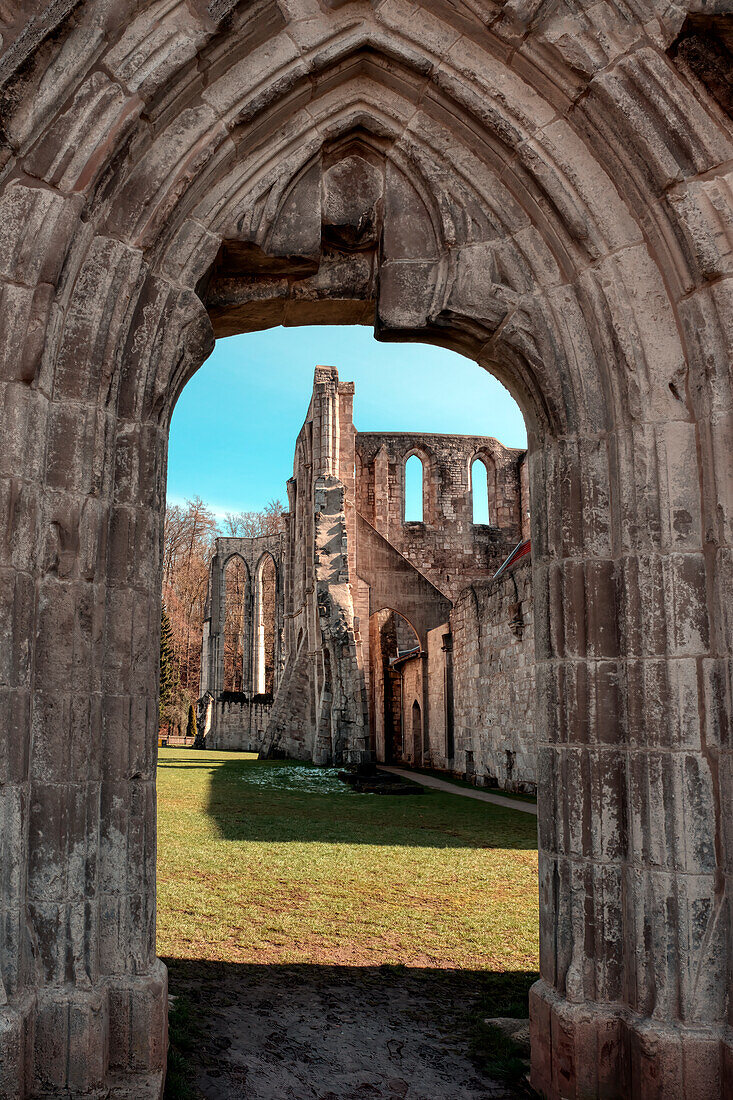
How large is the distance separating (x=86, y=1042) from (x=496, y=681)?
469 inches

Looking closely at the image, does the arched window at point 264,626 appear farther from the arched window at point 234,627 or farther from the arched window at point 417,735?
the arched window at point 417,735

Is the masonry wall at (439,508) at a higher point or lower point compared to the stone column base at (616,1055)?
higher

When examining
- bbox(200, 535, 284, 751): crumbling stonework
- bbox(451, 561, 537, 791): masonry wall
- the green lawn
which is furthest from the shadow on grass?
bbox(200, 535, 284, 751): crumbling stonework

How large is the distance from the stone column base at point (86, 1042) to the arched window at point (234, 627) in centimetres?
3408

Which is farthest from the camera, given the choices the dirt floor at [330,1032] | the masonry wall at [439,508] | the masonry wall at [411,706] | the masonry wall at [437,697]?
the masonry wall at [439,508]

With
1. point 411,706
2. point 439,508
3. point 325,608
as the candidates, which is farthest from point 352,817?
point 439,508

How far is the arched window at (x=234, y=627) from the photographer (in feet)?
121

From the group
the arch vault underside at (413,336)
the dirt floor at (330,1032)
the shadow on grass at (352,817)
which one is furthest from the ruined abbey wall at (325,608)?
the arch vault underside at (413,336)

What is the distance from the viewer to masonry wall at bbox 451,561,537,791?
12.7m

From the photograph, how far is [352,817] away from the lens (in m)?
10.4

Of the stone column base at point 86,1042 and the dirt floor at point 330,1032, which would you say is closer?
the stone column base at point 86,1042

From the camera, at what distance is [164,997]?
3.10m

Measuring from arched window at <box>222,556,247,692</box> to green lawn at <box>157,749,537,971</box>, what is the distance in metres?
25.8

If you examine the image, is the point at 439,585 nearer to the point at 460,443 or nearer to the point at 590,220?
the point at 460,443
